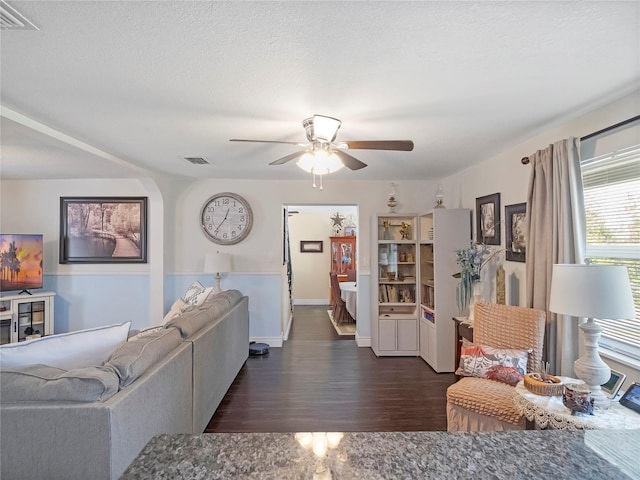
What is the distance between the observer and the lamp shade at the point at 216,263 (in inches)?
175

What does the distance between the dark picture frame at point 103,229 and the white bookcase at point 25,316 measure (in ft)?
2.08

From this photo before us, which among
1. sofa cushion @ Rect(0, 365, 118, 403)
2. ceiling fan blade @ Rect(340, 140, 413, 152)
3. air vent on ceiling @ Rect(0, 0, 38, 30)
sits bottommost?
sofa cushion @ Rect(0, 365, 118, 403)

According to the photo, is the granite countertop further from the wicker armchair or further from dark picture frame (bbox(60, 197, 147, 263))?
dark picture frame (bbox(60, 197, 147, 263))

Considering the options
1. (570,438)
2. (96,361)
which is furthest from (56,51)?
(570,438)

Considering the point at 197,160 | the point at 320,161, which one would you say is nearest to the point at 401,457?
the point at 320,161

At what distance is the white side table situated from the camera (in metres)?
1.61

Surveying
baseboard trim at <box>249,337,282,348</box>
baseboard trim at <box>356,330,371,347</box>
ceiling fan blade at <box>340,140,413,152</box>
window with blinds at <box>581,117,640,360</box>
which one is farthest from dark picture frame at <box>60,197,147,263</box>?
window with blinds at <box>581,117,640,360</box>

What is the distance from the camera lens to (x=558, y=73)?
1769 millimetres

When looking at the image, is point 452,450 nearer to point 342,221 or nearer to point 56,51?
point 56,51

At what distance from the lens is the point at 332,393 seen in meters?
3.27

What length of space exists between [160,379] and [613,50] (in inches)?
110

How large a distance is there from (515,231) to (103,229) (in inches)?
206

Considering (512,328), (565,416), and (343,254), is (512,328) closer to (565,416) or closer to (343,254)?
(565,416)

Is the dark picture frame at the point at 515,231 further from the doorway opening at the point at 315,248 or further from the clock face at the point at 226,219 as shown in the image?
the doorway opening at the point at 315,248
